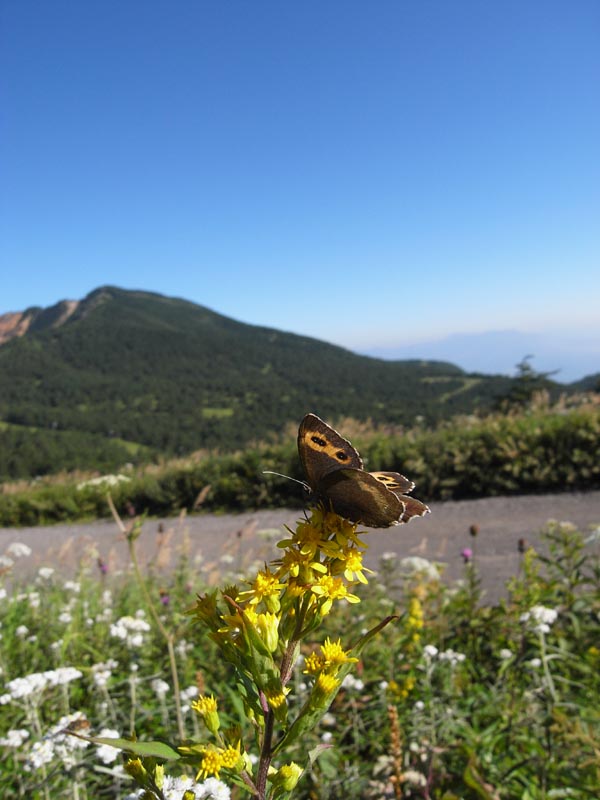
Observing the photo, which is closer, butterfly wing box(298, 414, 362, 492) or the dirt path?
butterfly wing box(298, 414, 362, 492)

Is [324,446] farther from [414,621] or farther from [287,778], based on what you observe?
[414,621]

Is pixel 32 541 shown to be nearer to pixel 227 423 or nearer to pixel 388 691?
pixel 388 691

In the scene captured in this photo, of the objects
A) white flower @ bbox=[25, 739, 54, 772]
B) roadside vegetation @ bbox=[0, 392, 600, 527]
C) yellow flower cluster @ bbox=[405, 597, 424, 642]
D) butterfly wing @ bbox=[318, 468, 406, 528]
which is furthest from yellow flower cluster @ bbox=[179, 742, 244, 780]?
roadside vegetation @ bbox=[0, 392, 600, 527]

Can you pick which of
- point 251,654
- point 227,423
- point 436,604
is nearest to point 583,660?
point 436,604

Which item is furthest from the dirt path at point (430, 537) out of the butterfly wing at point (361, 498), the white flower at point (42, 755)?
the butterfly wing at point (361, 498)

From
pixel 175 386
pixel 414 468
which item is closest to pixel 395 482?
pixel 414 468

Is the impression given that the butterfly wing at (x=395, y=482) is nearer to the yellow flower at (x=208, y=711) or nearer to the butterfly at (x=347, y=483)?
the butterfly at (x=347, y=483)

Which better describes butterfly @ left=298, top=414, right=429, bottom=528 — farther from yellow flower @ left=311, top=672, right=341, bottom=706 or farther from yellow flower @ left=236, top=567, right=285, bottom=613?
yellow flower @ left=311, top=672, right=341, bottom=706
